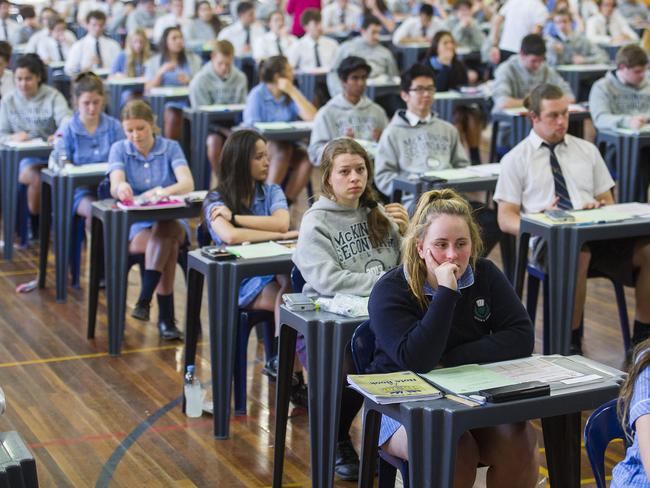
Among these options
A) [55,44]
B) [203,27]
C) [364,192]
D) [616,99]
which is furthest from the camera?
[203,27]

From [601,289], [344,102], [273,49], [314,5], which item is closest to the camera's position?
[601,289]

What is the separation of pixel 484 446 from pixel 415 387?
29 cm

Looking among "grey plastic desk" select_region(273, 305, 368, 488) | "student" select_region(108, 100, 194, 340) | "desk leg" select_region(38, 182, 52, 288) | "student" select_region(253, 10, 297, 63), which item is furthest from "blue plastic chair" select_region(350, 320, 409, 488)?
"student" select_region(253, 10, 297, 63)

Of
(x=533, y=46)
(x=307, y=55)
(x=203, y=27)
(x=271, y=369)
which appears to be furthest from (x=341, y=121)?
(x=203, y=27)

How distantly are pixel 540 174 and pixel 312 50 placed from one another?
5902mm

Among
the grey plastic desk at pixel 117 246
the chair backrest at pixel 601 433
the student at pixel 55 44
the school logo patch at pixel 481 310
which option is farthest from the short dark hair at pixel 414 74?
the student at pixel 55 44

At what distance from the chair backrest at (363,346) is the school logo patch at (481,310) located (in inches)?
10.8

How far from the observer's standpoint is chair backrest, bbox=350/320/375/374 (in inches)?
118

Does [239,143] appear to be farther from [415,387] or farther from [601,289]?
[601,289]

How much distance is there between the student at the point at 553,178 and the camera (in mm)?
4566

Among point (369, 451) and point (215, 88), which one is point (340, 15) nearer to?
point (215, 88)

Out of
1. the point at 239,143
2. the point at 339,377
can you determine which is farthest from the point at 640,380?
the point at 239,143

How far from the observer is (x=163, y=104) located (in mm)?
8367

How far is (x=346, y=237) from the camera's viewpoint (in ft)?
12.1
